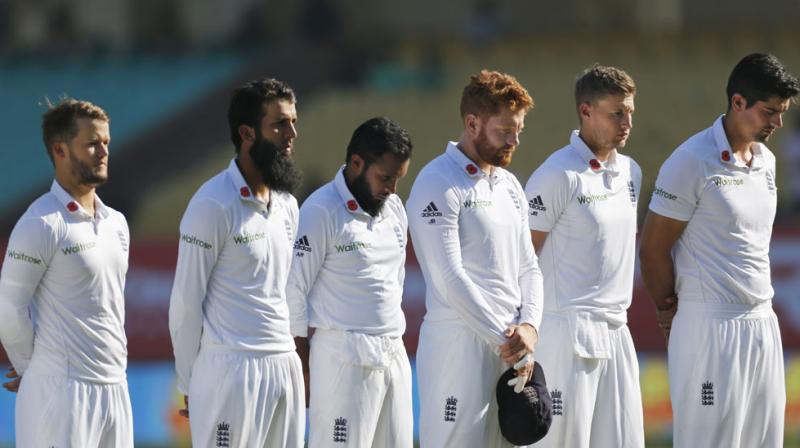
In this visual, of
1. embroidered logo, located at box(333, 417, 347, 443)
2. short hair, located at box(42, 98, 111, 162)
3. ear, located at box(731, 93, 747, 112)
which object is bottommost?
embroidered logo, located at box(333, 417, 347, 443)

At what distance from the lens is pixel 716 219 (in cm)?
733

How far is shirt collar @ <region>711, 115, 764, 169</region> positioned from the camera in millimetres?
7367

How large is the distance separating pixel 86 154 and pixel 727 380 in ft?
10.7

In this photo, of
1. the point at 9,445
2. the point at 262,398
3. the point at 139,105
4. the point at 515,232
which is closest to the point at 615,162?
the point at 515,232

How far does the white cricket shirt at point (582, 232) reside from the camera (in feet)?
23.8

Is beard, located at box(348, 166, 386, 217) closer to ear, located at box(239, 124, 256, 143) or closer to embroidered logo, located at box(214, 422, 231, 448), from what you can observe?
ear, located at box(239, 124, 256, 143)

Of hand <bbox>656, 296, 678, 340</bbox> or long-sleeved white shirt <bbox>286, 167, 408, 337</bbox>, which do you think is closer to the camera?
long-sleeved white shirt <bbox>286, 167, 408, 337</bbox>

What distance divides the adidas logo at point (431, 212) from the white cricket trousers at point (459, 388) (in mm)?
495

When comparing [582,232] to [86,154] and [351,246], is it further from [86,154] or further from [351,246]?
[86,154]

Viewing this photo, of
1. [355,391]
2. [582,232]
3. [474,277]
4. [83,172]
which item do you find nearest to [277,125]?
[83,172]

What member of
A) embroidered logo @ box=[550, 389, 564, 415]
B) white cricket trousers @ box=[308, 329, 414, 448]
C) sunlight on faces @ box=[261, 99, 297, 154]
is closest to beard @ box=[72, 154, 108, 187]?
sunlight on faces @ box=[261, 99, 297, 154]

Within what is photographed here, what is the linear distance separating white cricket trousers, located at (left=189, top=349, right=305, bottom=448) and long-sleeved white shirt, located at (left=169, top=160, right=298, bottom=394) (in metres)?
0.06

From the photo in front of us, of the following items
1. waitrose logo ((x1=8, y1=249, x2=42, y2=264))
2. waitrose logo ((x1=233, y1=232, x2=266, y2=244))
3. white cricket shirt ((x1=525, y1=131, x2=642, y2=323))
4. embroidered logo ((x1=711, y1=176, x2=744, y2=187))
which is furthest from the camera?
embroidered logo ((x1=711, y1=176, x2=744, y2=187))

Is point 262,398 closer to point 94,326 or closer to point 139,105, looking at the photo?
point 94,326
